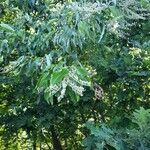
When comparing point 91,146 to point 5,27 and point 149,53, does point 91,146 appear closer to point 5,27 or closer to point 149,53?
point 149,53

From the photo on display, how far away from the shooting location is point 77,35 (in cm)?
269

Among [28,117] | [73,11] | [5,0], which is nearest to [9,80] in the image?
[28,117]

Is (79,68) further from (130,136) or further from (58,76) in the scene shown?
(130,136)

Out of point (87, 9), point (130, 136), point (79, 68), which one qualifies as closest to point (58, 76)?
point (79, 68)

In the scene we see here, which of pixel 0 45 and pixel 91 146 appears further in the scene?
pixel 91 146

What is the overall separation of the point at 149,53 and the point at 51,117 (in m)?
2.58

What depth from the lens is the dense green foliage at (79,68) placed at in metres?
2.57

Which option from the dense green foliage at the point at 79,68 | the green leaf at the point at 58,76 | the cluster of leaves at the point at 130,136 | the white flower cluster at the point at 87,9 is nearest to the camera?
the green leaf at the point at 58,76

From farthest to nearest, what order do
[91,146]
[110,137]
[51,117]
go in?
[51,117], [91,146], [110,137]

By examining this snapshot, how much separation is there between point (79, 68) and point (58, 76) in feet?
0.64

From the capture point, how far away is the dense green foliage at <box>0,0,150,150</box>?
2.57 meters

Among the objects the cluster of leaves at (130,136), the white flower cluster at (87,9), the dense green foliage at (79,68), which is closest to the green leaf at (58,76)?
the dense green foliage at (79,68)

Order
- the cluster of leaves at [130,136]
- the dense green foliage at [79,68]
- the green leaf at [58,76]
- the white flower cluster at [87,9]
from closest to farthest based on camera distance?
1. the green leaf at [58,76]
2. the white flower cluster at [87,9]
3. the dense green foliage at [79,68]
4. the cluster of leaves at [130,136]

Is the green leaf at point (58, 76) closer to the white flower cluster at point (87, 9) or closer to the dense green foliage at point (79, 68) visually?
the dense green foliage at point (79, 68)
